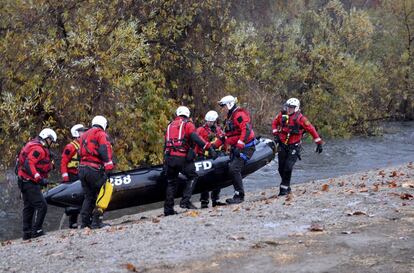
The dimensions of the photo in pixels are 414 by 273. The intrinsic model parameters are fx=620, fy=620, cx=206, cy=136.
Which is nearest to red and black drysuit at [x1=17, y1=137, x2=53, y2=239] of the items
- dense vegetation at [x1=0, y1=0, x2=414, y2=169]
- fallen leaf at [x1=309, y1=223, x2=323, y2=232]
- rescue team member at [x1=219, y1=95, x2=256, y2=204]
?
rescue team member at [x1=219, y1=95, x2=256, y2=204]

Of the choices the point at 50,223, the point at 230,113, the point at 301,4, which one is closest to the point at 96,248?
the point at 230,113

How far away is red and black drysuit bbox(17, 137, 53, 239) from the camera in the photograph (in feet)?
32.8

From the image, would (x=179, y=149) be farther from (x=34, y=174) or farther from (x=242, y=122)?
(x=34, y=174)

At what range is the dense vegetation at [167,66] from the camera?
49.1 feet

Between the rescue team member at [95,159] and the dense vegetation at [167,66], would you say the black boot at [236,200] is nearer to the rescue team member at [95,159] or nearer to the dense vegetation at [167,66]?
the rescue team member at [95,159]

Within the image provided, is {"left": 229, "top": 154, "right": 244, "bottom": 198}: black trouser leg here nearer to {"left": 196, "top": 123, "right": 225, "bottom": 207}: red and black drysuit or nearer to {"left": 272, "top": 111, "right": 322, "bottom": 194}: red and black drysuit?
{"left": 196, "top": 123, "right": 225, "bottom": 207}: red and black drysuit

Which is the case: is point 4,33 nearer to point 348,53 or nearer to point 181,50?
point 181,50

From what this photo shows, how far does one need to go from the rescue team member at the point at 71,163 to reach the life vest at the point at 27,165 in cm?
84

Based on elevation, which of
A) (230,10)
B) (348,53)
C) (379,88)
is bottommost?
(379,88)

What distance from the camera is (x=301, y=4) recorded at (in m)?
28.5

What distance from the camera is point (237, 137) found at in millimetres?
10734

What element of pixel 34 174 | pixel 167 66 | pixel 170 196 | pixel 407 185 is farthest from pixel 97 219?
pixel 167 66

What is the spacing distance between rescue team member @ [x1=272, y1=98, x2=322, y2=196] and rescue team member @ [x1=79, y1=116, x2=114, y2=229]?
3309mm

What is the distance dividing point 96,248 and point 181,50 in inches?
489
